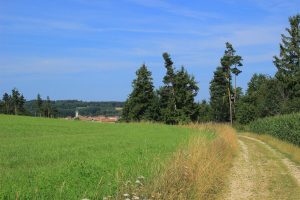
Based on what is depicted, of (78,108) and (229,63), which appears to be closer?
(229,63)

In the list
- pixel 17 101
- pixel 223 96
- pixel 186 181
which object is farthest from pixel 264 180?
pixel 17 101

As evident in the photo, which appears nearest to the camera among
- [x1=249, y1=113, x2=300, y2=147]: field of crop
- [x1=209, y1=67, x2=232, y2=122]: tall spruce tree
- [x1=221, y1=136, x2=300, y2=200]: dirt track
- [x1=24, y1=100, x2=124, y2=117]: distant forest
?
[x1=221, y1=136, x2=300, y2=200]: dirt track

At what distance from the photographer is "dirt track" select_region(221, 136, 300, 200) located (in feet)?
47.1

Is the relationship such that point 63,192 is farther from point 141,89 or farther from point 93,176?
point 141,89

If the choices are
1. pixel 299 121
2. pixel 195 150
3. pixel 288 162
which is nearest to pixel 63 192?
pixel 195 150

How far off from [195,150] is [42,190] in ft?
24.3

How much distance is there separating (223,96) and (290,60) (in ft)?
70.7

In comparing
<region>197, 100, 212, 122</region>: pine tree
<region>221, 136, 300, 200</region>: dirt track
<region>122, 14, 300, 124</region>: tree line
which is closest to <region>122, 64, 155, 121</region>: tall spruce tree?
<region>122, 14, 300, 124</region>: tree line

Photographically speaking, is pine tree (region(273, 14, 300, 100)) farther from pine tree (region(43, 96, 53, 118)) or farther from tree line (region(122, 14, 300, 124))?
pine tree (region(43, 96, 53, 118))

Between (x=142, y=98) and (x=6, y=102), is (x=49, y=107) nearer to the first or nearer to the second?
(x=6, y=102)

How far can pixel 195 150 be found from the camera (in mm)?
14859

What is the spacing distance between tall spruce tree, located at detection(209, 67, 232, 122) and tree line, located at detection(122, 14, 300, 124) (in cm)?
23

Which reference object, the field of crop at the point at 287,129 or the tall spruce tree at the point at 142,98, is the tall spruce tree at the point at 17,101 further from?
the field of crop at the point at 287,129

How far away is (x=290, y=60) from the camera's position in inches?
3469
